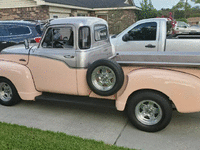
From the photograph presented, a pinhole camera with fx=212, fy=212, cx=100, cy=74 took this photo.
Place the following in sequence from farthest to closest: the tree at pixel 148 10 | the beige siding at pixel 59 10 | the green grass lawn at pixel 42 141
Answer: the tree at pixel 148 10 < the beige siding at pixel 59 10 < the green grass lawn at pixel 42 141

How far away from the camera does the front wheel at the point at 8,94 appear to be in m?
4.91

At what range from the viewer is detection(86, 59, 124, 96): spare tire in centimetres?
376

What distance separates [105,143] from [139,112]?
33.3 inches

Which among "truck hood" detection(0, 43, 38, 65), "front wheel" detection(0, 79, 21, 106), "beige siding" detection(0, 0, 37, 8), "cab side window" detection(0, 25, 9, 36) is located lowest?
"front wheel" detection(0, 79, 21, 106)

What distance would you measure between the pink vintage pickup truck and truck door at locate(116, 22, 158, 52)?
5.83 ft

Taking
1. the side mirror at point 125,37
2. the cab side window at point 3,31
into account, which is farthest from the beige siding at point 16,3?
the side mirror at point 125,37

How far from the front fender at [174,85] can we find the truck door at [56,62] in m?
1.34

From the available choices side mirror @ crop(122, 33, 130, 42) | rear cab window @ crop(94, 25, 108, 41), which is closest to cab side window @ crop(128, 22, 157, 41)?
side mirror @ crop(122, 33, 130, 42)

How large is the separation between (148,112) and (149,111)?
33mm

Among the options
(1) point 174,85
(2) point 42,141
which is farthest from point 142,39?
(2) point 42,141

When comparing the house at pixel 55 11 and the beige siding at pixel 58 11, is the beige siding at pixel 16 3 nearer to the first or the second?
the house at pixel 55 11

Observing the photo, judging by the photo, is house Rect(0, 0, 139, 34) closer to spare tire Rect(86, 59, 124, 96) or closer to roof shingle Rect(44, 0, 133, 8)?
roof shingle Rect(44, 0, 133, 8)

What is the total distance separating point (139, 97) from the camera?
371 cm

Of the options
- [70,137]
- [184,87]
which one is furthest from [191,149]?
[70,137]
